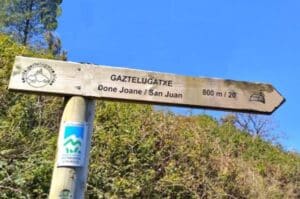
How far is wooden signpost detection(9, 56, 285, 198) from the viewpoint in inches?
137

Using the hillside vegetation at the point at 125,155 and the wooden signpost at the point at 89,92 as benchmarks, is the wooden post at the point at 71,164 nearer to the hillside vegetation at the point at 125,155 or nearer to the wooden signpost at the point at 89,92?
the wooden signpost at the point at 89,92

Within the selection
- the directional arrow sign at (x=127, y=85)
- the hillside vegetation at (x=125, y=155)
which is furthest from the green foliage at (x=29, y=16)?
the directional arrow sign at (x=127, y=85)

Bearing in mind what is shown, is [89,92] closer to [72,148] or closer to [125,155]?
[72,148]

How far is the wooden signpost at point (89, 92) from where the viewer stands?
11.4 ft

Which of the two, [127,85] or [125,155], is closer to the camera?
[127,85]

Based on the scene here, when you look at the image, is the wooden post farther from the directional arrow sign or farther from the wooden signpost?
the directional arrow sign

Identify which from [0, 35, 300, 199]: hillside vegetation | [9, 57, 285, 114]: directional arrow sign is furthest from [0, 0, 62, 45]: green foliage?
[9, 57, 285, 114]: directional arrow sign

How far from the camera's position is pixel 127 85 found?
12.0 ft

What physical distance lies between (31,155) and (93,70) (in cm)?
279

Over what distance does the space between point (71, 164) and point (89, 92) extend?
48 centimetres

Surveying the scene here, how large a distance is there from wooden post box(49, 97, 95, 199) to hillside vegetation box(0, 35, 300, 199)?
208 centimetres

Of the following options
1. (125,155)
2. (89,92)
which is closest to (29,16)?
(125,155)

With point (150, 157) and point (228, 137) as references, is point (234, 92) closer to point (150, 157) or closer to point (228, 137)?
point (150, 157)

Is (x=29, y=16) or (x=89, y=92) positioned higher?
(x=29, y=16)
